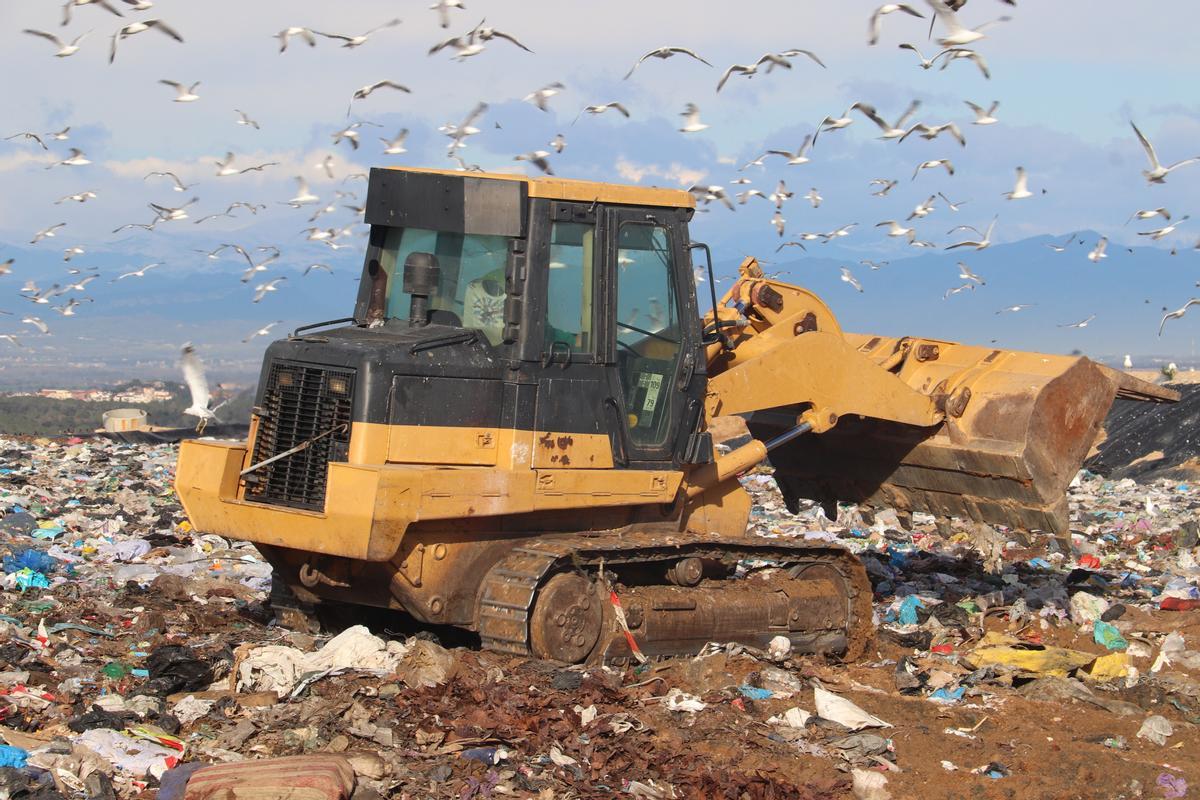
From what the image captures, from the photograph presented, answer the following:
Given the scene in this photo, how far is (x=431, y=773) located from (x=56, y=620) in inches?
134

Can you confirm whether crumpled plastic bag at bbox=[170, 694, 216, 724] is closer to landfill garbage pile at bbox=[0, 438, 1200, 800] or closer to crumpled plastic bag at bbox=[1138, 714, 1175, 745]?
landfill garbage pile at bbox=[0, 438, 1200, 800]

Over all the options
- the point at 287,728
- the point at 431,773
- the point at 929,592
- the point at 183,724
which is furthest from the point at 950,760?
the point at 929,592

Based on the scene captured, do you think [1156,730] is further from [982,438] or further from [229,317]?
[229,317]

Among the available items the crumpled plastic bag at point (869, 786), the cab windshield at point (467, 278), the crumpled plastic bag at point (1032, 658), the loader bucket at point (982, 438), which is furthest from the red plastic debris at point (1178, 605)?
the cab windshield at point (467, 278)

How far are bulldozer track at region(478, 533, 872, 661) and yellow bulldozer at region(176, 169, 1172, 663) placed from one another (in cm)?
1

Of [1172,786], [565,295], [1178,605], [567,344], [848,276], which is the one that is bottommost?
[1172,786]

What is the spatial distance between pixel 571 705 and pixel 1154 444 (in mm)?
14909

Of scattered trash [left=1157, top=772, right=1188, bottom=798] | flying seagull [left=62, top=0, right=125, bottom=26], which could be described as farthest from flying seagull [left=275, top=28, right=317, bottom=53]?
scattered trash [left=1157, top=772, right=1188, bottom=798]

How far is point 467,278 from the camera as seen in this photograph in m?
7.35

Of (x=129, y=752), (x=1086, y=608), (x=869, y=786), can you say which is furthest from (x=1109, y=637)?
(x=129, y=752)

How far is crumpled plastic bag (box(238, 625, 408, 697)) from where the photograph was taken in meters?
6.86

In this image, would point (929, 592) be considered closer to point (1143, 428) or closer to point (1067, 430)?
point (1067, 430)

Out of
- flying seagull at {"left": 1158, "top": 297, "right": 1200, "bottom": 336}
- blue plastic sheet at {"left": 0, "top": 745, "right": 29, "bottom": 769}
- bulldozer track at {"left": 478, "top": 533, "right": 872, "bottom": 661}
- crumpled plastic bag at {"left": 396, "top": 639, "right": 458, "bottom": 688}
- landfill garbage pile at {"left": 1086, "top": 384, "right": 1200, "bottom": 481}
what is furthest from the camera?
landfill garbage pile at {"left": 1086, "top": 384, "right": 1200, "bottom": 481}

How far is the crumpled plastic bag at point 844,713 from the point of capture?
6.63 meters
